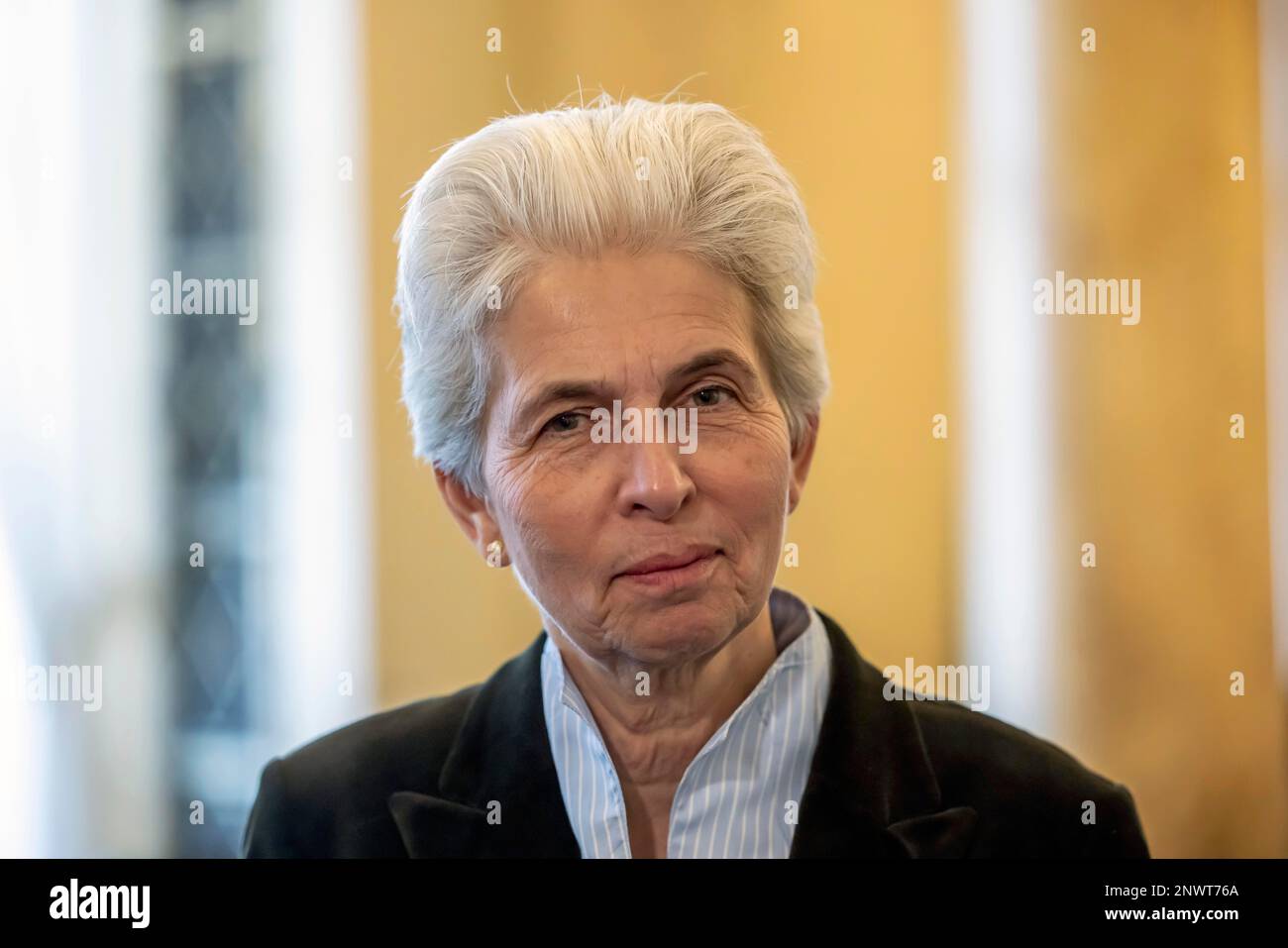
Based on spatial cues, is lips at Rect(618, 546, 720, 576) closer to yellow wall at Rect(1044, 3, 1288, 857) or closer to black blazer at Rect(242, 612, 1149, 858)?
black blazer at Rect(242, 612, 1149, 858)

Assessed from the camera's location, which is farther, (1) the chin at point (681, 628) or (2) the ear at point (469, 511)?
(2) the ear at point (469, 511)

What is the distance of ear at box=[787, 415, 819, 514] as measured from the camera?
4.49 ft

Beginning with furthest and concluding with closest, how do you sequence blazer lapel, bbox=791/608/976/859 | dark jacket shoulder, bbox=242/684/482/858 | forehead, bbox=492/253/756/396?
dark jacket shoulder, bbox=242/684/482/858
blazer lapel, bbox=791/608/976/859
forehead, bbox=492/253/756/396

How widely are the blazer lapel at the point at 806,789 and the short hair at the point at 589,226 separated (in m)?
0.31

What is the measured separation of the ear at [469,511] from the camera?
1386mm

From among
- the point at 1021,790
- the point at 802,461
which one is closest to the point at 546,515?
the point at 802,461

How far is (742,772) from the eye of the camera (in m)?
1.38

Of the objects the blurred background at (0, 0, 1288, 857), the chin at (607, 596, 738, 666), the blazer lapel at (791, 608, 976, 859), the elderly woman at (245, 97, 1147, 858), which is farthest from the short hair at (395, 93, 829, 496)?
the blazer lapel at (791, 608, 976, 859)

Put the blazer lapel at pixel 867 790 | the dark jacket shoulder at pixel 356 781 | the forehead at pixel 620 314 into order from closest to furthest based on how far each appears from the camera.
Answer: the forehead at pixel 620 314, the blazer lapel at pixel 867 790, the dark jacket shoulder at pixel 356 781

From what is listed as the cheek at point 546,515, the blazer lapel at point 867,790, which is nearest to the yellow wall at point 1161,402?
the blazer lapel at point 867,790

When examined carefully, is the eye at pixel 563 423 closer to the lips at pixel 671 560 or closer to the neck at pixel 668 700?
the lips at pixel 671 560

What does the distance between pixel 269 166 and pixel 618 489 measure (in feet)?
2.48
